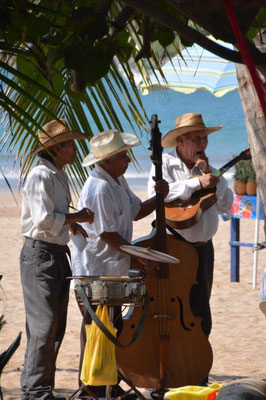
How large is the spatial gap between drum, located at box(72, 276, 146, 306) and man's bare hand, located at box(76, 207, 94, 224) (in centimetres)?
46

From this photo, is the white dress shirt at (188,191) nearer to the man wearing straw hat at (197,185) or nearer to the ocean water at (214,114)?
the man wearing straw hat at (197,185)

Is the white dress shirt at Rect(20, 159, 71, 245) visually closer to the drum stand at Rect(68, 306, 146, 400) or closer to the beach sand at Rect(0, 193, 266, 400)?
the drum stand at Rect(68, 306, 146, 400)

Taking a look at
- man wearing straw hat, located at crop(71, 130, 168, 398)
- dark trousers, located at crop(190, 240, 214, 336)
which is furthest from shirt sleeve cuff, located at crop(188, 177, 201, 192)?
man wearing straw hat, located at crop(71, 130, 168, 398)

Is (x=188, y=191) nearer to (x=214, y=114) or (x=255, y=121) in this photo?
(x=255, y=121)

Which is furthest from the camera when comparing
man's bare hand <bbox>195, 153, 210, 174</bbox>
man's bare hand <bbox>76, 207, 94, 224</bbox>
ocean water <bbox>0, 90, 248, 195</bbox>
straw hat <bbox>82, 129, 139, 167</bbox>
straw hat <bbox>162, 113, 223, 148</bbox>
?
ocean water <bbox>0, 90, 248, 195</bbox>

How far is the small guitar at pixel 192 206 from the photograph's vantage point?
5.34 m

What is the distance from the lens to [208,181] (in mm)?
5414

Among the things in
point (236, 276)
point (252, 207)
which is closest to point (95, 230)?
point (252, 207)

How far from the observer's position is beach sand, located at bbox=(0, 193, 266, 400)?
607 centimetres

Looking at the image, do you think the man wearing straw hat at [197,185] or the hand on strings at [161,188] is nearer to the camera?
the hand on strings at [161,188]

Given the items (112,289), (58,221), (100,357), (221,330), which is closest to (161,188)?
(58,221)

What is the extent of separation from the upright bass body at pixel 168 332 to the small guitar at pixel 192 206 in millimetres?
262

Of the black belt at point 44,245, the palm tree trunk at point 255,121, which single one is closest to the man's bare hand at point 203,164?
the black belt at point 44,245

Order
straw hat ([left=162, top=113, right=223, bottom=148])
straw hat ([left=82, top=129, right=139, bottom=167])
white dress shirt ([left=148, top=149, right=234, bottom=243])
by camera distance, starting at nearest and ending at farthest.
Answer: straw hat ([left=82, top=129, right=139, bottom=167]) < white dress shirt ([left=148, top=149, right=234, bottom=243]) < straw hat ([left=162, top=113, right=223, bottom=148])
